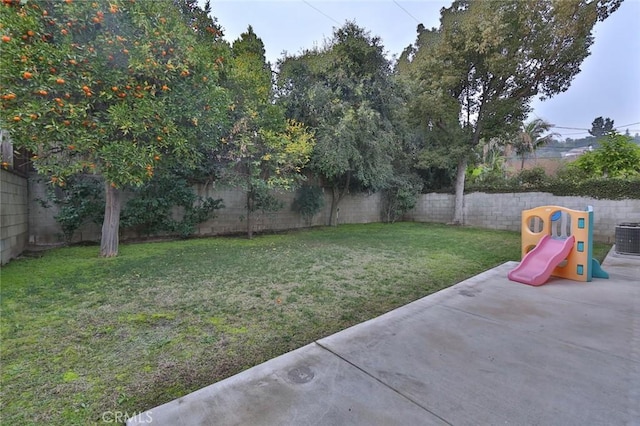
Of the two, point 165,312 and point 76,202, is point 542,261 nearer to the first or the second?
point 165,312

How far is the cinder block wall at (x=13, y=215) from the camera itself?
4109 millimetres

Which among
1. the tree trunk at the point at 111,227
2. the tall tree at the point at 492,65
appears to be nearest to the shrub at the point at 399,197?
the tall tree at the point at 492,65

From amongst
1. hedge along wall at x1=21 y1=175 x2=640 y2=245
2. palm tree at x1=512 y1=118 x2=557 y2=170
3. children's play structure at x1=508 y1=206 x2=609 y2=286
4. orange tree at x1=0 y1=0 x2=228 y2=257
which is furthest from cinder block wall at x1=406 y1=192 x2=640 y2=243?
orange tree at x1=0 y1=0 x2=228 y2=257

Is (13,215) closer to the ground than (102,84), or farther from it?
closer to the ground

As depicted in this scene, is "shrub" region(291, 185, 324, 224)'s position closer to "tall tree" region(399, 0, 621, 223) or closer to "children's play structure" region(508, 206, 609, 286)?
"tall tree" region(399, 0, 621, 223)

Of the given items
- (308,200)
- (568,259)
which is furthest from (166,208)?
(568,259)

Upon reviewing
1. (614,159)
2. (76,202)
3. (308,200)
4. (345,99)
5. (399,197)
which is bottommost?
(76,202)

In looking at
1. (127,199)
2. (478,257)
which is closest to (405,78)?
(478,257)

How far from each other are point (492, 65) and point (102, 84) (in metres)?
9.33

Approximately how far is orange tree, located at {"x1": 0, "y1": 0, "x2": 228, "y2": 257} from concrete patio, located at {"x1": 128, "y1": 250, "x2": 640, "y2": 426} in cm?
352

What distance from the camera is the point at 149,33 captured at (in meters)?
3.74

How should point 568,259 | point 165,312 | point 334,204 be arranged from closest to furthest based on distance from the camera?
point 165,312 → point 568,259 → point 334,204

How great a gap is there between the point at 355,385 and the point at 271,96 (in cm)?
702

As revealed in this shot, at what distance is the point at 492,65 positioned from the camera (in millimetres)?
8266
